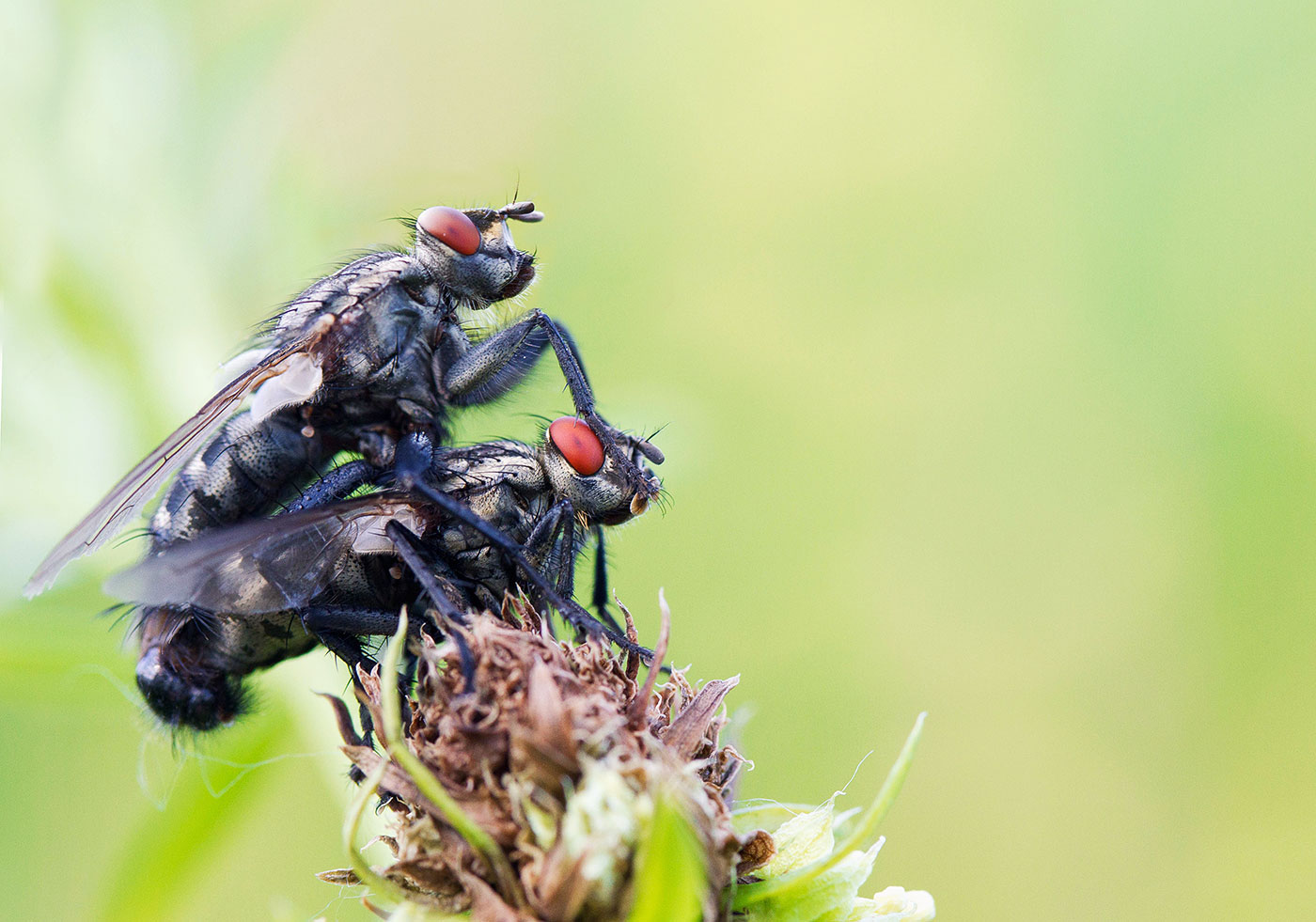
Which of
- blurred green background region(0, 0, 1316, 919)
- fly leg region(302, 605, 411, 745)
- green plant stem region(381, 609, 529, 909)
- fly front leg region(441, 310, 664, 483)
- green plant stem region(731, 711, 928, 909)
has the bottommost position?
green plant stem region(381, 609, 529, 909)

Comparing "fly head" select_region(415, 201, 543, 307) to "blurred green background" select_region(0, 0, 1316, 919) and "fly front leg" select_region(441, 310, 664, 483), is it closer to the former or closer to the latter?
"fly front leg" select_region(441, 310, 664, 483)

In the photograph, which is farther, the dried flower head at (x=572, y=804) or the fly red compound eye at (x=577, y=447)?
the fly red compound eye at (x=577, y=447)

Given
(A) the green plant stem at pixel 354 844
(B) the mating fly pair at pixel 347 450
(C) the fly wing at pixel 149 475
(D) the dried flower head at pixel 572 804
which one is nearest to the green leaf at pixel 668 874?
(D) the dried flower head at pixel 572 804

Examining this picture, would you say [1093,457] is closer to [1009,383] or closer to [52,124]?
[1009,383]

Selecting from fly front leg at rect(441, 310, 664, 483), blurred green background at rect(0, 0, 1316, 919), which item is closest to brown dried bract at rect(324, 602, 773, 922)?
fly front leg at rect(441, 310, 664, 483)

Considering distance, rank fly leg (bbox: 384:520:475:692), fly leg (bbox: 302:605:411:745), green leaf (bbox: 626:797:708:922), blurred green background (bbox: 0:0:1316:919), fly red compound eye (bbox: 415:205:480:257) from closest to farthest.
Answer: green leaf (bbox: 626:797:708:922) → fly leg (bbox: 384:520:475:692) → fly leg (bbox: 302:605:411:745) → fly red compound eye (bbox: 415:205:480:257) → blurred green background (bbox: 0:0:1316:919)

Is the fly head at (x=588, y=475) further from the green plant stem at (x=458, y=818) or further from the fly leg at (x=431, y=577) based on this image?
the green plant stem at (x=458, y=818)

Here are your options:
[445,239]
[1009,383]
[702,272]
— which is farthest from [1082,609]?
[445,239]
